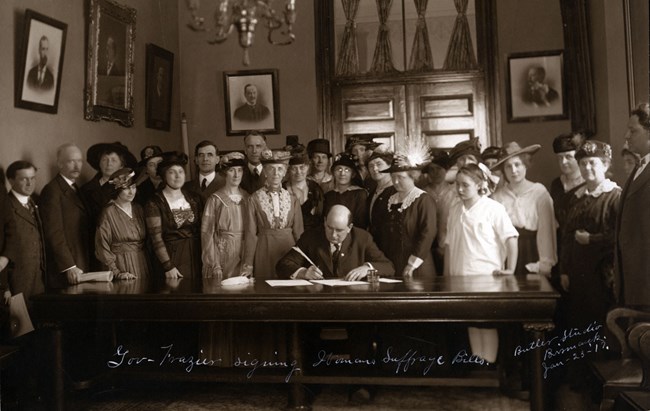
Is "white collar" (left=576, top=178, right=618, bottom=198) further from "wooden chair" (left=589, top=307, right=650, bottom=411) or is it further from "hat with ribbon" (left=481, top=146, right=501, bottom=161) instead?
"hat with ribbon" (left=481, top=146, right=501, bottom=161)

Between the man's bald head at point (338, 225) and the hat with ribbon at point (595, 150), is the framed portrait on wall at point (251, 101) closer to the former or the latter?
the man's bald head at point (338, 225)

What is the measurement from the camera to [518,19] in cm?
709

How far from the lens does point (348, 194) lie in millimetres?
5164

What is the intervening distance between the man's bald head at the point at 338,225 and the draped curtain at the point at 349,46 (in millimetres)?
3550

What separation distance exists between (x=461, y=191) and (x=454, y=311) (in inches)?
42.5

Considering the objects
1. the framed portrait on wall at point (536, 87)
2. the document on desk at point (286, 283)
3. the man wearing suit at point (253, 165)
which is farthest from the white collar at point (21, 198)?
the framed portrait on wall at point (536, 87)

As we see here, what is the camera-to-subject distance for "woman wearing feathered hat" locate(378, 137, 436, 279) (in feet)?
15.5

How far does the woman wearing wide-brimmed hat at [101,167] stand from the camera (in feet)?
17.0

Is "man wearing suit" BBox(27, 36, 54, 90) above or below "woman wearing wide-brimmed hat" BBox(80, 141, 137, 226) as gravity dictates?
above

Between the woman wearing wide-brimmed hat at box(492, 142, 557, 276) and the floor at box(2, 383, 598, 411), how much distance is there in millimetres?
969

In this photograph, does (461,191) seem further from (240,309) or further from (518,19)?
(518,19)

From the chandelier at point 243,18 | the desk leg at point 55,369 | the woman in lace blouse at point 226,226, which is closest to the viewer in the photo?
the chandelier at point 243,18

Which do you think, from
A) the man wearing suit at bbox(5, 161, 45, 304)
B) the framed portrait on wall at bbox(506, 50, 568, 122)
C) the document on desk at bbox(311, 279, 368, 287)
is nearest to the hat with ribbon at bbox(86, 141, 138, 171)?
the man wearing suit at bbox(5, 161, 45, 304)

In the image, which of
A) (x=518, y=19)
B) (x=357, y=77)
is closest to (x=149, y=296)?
(x=357, y=77)
